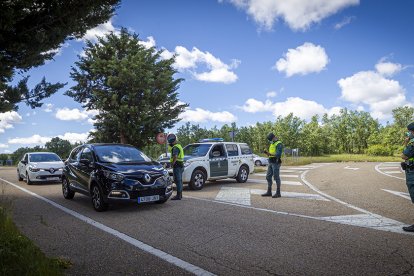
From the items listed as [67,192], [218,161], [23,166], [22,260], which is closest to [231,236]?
[22,260]

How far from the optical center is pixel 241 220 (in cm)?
662

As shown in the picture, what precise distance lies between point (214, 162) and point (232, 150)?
1.39 metres

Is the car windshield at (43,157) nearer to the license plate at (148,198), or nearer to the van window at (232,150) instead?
the van window at (232,150)

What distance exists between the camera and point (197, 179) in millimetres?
A: 12039

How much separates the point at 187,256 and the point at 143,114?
17965 millimetres

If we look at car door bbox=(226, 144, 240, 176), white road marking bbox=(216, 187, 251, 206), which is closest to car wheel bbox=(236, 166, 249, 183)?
car door bbox=(226, 144, 240, 176)

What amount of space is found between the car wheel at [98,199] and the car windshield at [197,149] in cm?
Answer: 516

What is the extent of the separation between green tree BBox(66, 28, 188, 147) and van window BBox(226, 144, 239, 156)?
972 centimetres

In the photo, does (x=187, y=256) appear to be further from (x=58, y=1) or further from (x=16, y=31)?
(x=16, y=31)

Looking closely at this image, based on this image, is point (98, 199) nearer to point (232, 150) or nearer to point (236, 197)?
point (236, 197)

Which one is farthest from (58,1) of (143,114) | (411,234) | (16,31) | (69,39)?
(143,114)

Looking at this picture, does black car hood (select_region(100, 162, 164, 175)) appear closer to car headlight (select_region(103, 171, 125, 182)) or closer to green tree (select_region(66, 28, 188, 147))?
car headlight (select_region(103, 171, 125, 182))

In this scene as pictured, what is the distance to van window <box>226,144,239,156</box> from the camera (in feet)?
44.2

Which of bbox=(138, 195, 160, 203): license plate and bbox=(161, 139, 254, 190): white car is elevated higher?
bbox=(161, 139, 254, 190): white car
